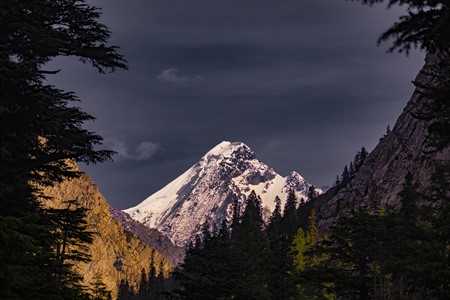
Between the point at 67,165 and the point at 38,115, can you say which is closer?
the point at 38,115

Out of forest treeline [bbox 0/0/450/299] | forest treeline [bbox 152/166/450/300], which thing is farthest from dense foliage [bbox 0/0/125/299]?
forest treeline [bbox 152/166/450/300]

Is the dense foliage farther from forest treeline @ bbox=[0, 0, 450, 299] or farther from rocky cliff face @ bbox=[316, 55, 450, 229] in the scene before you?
rocky cliff face @ bbox=[316, 55, 450, 229]

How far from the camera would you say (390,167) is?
510ft

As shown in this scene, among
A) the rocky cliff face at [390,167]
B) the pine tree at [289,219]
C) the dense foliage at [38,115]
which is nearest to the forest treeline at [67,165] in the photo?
the dense foliage at [38,115]

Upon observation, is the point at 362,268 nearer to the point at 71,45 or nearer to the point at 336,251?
the point at 336,251

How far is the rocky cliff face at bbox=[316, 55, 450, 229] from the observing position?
142900mm

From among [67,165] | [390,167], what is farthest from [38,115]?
[390,167]

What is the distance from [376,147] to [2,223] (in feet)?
566

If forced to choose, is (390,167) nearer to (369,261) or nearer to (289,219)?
(289,219)

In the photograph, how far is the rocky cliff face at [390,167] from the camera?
469 ft

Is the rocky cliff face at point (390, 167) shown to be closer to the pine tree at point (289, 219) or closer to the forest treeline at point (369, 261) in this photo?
the pine tree at point (289, 219)

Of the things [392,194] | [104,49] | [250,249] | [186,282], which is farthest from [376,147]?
[104,49]

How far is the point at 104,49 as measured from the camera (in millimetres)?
20609

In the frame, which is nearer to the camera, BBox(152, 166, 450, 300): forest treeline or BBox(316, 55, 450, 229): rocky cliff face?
BBox(152, 166, 450, 300): forest treeline
